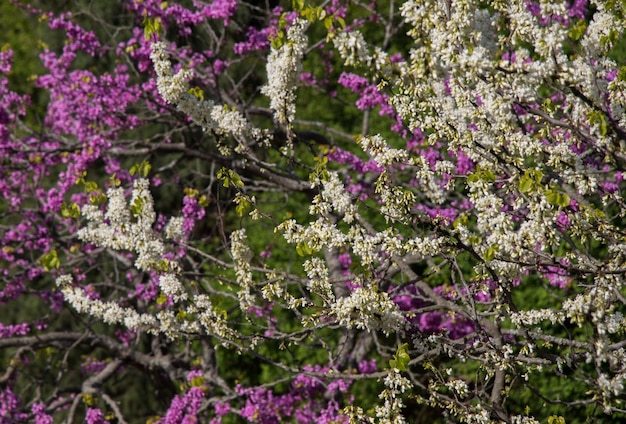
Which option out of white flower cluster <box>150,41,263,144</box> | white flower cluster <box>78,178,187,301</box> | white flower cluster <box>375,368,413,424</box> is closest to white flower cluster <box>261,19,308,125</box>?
white flower cluster <box>150,41,263,144</box>

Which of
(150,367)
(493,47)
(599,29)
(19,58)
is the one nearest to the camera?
(599,29)

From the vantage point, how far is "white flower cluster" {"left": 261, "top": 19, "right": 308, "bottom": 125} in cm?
377

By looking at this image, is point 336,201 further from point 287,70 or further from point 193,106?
point 193,106

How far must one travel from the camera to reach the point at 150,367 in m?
6.77

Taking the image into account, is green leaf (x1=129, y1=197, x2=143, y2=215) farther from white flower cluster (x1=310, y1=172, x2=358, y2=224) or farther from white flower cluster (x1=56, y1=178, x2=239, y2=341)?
white flower cluster (x1=310, y1=172, x2=358, y2=224)

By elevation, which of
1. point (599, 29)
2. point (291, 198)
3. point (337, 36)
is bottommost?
point (337, 36)

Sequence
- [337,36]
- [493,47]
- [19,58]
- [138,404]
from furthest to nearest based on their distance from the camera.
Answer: [19,58]
[138,404]
[493,47]
[337,36]

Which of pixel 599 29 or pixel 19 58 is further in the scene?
pixel 19 58

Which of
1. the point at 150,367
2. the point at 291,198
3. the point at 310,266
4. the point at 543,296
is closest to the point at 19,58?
the point at 291,198

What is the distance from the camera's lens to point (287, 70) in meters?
3.83

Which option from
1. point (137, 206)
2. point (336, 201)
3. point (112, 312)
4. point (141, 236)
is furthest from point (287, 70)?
point (112, 312)

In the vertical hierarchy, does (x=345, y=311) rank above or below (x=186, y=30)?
below

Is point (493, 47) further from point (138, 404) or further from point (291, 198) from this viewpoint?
point (138, 404)

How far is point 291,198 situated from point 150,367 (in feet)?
13.9
